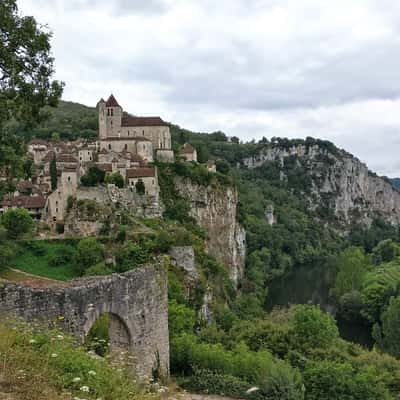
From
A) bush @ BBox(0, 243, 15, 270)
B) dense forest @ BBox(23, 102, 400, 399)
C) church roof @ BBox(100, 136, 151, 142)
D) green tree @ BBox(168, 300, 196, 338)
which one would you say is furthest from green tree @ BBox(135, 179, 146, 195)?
green tree @ BBox(168, 300, 196, 338)

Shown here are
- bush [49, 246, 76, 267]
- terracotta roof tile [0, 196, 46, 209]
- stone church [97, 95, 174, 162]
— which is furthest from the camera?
stone church [97, 95, 174, 162]

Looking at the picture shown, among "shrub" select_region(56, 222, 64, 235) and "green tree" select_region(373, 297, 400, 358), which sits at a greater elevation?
"shrub" select_region(56, 222, 64, 235)

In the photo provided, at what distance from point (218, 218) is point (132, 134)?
45.5ft

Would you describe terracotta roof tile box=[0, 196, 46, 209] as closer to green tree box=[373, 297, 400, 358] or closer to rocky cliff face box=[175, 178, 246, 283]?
rocky cliff face box=[175, 178, 246, 283]

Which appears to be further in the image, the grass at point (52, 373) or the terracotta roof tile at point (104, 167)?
the terracotta roof tile at point (104, 167)

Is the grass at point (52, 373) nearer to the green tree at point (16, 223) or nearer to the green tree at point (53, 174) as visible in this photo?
the green tree at point (16, 223)

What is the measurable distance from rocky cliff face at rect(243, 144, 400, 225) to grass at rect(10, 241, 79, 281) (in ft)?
425

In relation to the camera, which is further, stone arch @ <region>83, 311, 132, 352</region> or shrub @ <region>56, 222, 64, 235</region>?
shrub @ <region>56, 222, 64, 235</region>

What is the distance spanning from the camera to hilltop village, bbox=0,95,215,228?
4412 cm

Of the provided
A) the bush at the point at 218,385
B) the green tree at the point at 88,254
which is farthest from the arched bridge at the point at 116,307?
the green tree at the point at 88,254

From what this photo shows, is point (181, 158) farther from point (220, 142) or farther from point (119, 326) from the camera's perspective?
point (220, 142)

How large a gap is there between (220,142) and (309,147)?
31267 mm

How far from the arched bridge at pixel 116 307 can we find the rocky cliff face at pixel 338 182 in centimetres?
14958

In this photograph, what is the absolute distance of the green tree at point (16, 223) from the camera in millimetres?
A: 39219
